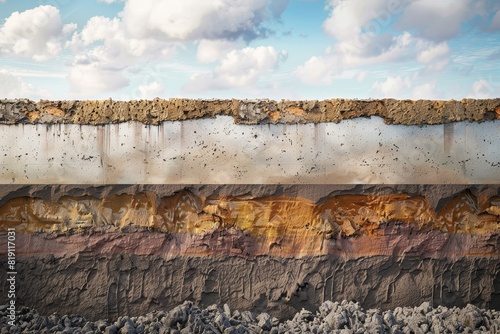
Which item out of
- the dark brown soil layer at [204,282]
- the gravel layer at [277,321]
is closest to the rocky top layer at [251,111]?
the dark brown soil layer at [204,282]

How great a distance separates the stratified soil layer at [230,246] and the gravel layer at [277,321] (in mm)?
131

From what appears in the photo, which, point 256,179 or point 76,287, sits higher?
point 256,179

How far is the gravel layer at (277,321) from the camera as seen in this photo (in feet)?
13.6

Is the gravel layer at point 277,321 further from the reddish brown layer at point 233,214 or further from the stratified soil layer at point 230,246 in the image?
the reddish brown layer at point 233,214

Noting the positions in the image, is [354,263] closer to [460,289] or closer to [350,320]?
[350,320]

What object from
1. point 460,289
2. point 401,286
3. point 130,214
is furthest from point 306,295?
point 130,214

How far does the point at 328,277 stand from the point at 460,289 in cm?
132

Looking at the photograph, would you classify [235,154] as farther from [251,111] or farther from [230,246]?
[230,246]

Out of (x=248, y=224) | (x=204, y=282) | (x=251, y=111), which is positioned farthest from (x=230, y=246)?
(x=251, y=111)

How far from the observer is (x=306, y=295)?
4.58 m

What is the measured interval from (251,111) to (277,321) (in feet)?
6.50

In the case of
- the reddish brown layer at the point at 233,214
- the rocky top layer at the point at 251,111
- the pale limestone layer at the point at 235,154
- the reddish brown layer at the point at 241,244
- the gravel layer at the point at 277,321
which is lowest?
the gravel layer at the point at 277,321

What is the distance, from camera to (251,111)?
4.64m

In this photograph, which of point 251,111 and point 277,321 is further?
point 251,111
